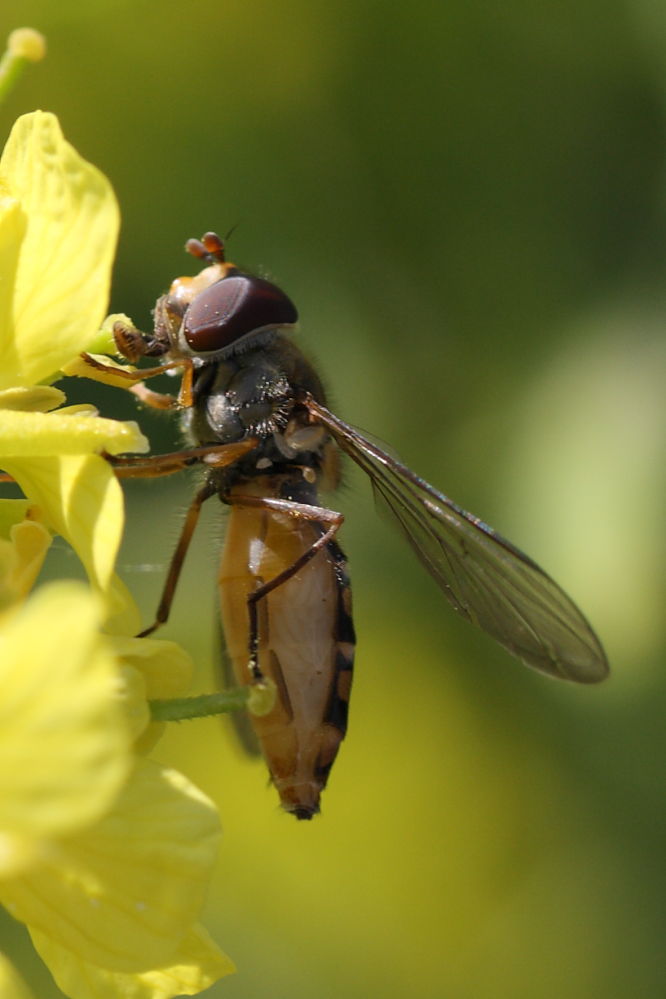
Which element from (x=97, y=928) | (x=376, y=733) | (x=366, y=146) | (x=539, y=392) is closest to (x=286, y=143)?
(x=366, y=146)

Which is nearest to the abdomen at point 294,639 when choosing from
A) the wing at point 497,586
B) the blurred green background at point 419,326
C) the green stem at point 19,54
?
the wing at point 497,586

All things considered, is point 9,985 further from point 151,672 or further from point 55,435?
point 55,435

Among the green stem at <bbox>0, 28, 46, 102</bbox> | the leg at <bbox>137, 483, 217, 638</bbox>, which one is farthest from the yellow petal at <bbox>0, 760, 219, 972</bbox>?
the green stem at <bbox>0, 28, 46, 102</bbox>

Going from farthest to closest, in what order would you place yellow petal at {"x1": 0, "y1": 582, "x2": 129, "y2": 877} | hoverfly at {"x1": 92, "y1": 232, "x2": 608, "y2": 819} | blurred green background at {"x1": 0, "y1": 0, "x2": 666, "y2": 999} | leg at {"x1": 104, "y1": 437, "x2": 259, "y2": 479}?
blurred green background at {"x1": 0, "y1": 0, "x2": 666, "y2": 999}
hoverfly at {"x1": 92, "y1": 232, "x2": 608, "y2": 819}
leg at {"x1": 104, "y1": 437, "x2": 259, "y2": 479}
yellow petal at {"x1": 0, "y1": 582, "x2": 129, "y2": 877}

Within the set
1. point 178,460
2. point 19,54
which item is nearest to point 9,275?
point 19,54

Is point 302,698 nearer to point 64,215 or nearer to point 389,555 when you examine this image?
point 64,215

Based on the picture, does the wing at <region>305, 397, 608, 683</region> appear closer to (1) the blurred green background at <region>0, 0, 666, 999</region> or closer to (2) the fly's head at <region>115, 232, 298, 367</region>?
(2) the fly's head at <region>115, 232, 298, 367</region>
